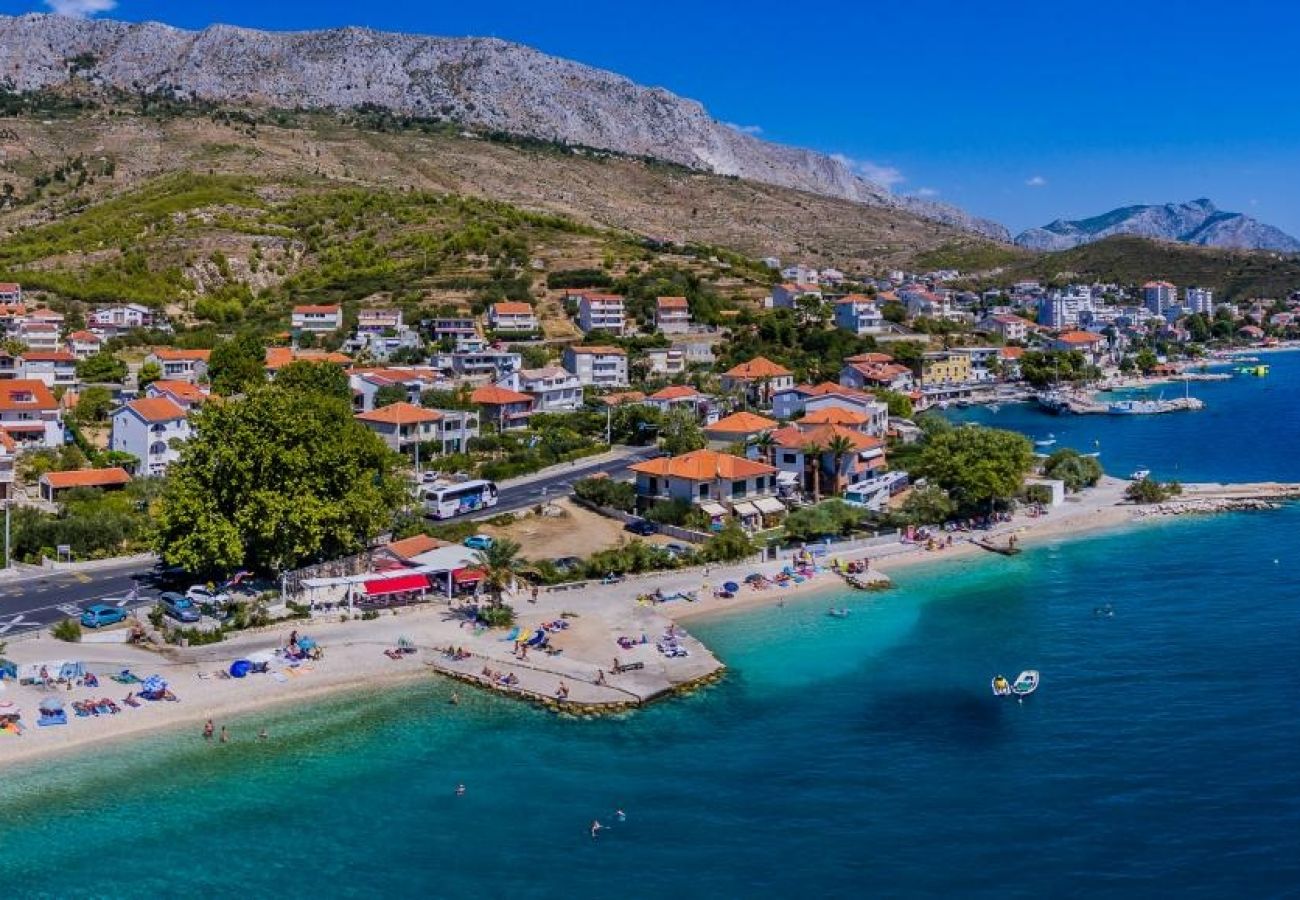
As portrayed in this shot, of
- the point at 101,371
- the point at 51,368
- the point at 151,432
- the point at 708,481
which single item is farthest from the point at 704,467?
the point at 51,368

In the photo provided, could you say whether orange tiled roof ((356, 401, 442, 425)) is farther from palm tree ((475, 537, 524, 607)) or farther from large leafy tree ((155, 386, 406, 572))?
palm tree ((475, 537, 524, 607))

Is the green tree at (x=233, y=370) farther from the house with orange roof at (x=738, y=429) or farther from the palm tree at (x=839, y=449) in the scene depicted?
the palm tree at (x=839, y=449)

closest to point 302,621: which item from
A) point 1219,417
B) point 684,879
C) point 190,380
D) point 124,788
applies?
point 124,788

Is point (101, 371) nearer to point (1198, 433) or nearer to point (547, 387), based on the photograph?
point (547, 387)

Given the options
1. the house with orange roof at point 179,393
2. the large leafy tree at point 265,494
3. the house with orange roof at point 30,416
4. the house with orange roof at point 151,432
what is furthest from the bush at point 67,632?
the house with orange roof at point 30,416

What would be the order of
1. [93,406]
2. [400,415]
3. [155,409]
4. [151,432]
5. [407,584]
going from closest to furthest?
1. [407,584]
2. [151,432]
3. [155,409]
4. [400,415]
5. [93,406]

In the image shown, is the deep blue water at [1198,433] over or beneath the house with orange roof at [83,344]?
beneath

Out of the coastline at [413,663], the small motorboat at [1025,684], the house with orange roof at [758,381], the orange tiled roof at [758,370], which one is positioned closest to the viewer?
the coastline at [413,663]
